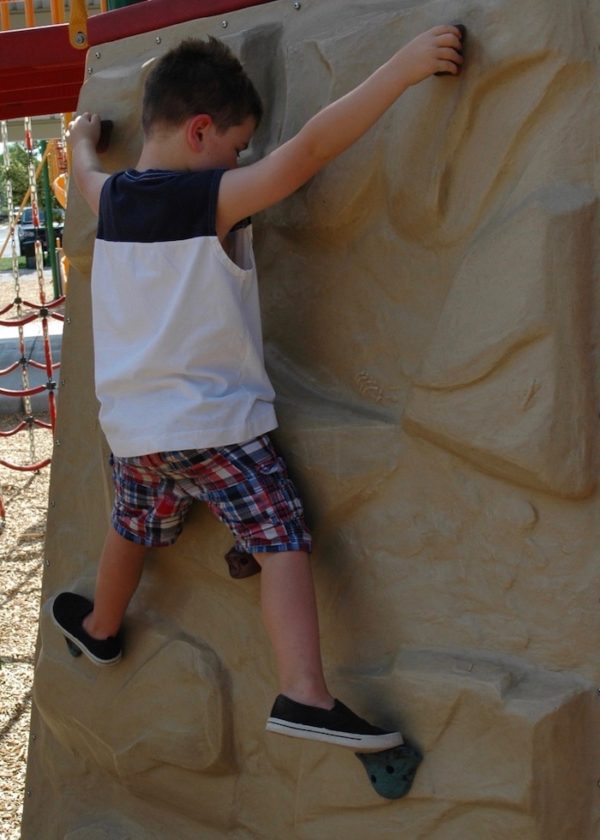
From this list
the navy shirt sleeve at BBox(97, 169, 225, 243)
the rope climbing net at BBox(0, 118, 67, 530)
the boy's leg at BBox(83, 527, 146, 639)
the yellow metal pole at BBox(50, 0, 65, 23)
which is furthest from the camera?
the rope climbing net at BBox(0, 118, 67, 530)

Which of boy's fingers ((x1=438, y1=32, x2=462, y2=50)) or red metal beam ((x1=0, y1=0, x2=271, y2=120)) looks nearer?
boy's fingers ((x1=438, y1=32, x2=462, y2=50))

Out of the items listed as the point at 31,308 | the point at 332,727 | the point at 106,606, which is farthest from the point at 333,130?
the point at 31,308

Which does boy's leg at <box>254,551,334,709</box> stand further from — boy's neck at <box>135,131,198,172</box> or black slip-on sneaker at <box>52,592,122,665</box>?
boy's neck at <box>135,131,198,172</box>

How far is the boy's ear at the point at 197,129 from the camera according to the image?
2145 mm

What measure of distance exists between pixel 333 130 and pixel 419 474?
25.2 inches

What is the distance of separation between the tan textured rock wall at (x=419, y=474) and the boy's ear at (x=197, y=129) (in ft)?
0.71

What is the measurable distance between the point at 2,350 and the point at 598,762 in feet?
36.2

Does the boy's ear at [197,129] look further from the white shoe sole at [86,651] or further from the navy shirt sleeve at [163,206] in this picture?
the white shoe sole at [86,651]

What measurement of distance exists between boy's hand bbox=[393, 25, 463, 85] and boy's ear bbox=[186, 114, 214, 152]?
42 centimetres

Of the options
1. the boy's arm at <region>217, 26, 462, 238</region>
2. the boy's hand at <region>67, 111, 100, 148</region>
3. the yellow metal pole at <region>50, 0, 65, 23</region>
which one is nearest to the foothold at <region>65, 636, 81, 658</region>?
the boy's arm at <region>217, 26, 462, 238</region>

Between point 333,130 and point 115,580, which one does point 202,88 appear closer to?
point 333,130

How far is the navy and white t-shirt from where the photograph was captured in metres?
2.10

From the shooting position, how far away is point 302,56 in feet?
7.54

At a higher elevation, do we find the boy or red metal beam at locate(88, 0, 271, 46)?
red metal beam at locate(88, 0, 271, 46)
